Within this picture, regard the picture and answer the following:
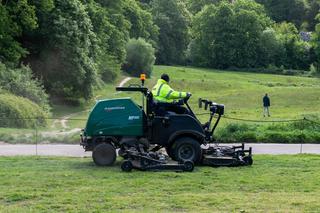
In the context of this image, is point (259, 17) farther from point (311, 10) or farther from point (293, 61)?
point (311, 10)

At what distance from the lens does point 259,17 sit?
420ft

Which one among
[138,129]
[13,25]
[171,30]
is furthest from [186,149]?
[171,30]

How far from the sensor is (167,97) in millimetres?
17984

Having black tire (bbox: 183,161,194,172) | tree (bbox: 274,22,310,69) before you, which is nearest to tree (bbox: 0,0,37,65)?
black tire (bbox: 183,161,194,172)

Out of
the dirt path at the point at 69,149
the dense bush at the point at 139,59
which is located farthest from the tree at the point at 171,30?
the dirt path at the point at 69,149

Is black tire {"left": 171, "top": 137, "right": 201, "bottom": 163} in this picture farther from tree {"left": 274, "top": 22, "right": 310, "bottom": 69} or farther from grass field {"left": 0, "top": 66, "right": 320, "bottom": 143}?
tree {"left": 274, "top": 22, "right": 310, "bottom": 69}

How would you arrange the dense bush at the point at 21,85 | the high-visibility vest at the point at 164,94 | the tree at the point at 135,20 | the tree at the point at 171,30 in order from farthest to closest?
1. the tree at the point at 171,30
2. the tree at the point at 135,20
3. the dense bush at the point at 21,85
4. the high-visibility vest at the point at 164,94

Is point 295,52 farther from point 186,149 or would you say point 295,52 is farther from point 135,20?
point 186,149

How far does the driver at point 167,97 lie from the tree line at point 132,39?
26489mm

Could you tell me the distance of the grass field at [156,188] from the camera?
496 inches

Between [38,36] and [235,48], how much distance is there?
71830 mm

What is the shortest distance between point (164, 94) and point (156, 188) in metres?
4.09

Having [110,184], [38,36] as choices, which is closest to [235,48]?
[38,36]

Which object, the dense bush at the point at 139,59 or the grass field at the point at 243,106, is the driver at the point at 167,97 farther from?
the dense bush at the point at 139,59
